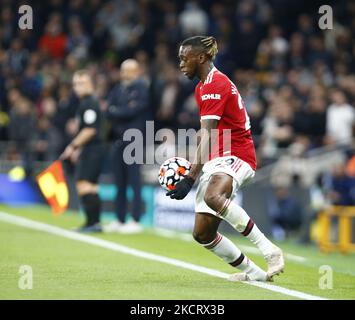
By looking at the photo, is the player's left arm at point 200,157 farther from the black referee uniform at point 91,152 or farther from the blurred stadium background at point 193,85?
the blurred stadium background at point 193,85

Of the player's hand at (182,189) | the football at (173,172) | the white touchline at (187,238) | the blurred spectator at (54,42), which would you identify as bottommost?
the white touchline at (187,238)

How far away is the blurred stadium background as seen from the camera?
16.3 metres

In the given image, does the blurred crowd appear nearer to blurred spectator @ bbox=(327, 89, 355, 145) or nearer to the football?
blurred spectator @ bbox=(327, 89, 355, 145)

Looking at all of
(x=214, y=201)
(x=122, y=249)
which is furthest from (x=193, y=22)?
(x=214, y=201)

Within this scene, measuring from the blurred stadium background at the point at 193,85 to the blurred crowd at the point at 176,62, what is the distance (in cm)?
3

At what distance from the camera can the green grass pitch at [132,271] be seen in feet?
26.3

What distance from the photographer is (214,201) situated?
330 inches

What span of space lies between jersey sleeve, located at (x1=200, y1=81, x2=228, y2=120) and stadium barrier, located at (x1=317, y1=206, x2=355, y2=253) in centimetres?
657

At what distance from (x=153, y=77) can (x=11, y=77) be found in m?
3.33

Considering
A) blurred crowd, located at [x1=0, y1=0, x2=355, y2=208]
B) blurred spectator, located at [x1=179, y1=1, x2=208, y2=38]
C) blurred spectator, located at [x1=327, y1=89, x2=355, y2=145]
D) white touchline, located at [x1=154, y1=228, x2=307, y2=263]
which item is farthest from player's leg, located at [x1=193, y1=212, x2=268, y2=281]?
blurred spectator, located at [x1=179, y1=1, x2=208, y2=38]

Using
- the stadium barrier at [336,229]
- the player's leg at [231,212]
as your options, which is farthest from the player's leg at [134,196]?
the player's leg at [231,212]

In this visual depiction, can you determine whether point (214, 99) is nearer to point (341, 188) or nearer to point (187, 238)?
point (187, 238)
